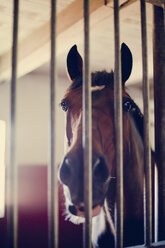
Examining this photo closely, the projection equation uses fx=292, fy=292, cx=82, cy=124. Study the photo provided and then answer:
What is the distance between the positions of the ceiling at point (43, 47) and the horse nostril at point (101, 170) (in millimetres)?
671

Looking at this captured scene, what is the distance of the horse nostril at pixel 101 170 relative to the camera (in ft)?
3.33

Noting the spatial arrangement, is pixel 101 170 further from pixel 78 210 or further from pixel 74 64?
pixel 74 64

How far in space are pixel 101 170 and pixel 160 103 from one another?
0.31 m

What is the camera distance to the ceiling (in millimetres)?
1813

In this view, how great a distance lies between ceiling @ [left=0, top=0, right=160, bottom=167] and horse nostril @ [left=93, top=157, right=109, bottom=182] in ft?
2.20

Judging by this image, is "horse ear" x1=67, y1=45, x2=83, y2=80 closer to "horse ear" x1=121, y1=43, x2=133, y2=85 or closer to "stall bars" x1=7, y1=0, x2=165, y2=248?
"horse ear" x1=121, y1=43, x2=133, y2=85

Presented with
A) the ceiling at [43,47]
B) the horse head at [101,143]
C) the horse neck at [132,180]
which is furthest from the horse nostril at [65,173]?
the ceiling at [43,47]

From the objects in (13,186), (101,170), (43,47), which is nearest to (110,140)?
(101,170)

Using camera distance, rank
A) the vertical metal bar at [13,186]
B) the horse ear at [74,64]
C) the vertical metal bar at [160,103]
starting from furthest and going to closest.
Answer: the horse ear at [74,64], the vertical metal bar at [160,103], the vertical metal bar at [13,186]

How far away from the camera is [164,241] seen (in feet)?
2.99

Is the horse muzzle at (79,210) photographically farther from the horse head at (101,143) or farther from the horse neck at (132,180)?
the horse neck at (132,180)

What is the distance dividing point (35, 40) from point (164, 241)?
1934mm

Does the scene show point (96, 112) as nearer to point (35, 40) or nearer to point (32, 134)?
point (35, 40)

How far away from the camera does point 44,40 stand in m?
2.26
